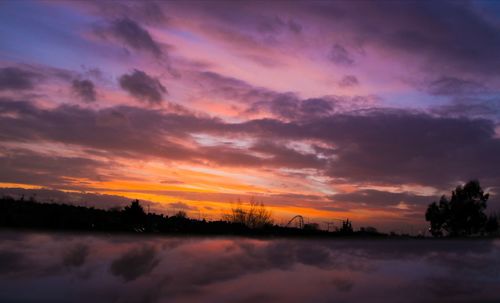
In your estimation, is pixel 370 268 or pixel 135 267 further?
pixel 370 268

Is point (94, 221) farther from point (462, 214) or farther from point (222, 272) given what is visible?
point (462, 214)

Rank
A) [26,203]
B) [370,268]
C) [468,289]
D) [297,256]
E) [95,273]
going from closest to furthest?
[95,273], [468,289], [370,268], [297,256], [26,203]

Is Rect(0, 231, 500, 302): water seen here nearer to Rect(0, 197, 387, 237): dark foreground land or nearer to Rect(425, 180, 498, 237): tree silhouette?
Rect(0, 197, 387, 237): dark foreground land

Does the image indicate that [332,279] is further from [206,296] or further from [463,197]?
[463,197]

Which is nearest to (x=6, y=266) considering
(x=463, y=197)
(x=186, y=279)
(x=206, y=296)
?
(x=186, y=279)

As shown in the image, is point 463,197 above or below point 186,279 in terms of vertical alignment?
above

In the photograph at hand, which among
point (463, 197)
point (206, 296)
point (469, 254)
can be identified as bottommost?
point (206, 296)

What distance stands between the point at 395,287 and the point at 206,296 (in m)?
2.22

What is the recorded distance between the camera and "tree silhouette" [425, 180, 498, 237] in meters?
23.6

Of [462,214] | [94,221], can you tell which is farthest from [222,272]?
[462,214]

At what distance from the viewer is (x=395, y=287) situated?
5.10 meters

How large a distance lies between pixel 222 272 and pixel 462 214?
74.5ft

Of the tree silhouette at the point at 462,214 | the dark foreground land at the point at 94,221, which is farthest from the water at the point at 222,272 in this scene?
the tree silhouette at the point at 462,214

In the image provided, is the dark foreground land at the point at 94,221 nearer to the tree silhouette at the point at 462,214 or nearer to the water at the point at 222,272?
the water at the point at 222,272
